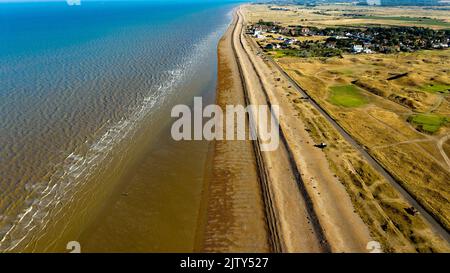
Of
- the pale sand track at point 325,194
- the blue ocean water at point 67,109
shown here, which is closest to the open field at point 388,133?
the pale sand track at point 325,194

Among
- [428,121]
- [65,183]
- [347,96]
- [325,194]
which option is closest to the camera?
[325,194]

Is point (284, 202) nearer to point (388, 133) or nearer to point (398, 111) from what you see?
point (388, 133)

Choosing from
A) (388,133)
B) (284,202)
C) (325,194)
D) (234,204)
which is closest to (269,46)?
(388,133)

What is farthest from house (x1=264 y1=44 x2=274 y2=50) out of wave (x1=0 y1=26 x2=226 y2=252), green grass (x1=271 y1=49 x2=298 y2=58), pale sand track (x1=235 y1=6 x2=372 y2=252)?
wave (x1=0 y1=26 x2=226 y2=252)

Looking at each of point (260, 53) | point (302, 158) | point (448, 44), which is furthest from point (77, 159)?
point (448, 44)

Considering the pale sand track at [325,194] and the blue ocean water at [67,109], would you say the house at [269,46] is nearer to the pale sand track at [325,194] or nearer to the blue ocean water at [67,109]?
the blue ocean water at [67,109]

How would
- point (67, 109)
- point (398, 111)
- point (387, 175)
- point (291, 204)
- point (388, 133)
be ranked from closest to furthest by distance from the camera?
1. point (291, 204)
2. point (387, 175)
3. point (388, 133)
4. point (67, 109)
5. point (398, 111)
